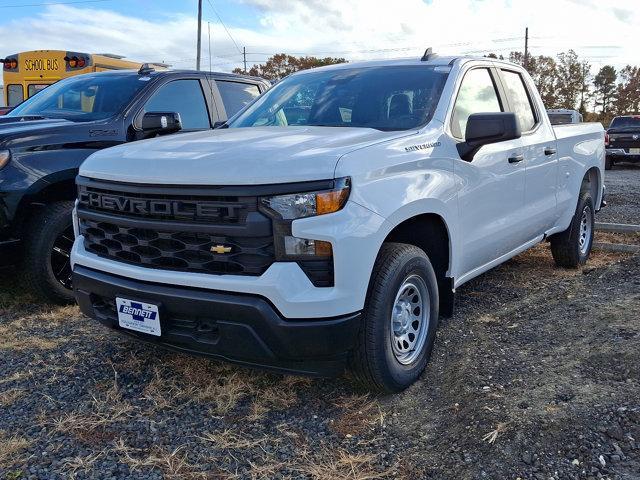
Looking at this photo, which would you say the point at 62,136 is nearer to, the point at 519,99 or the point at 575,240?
the point at 519,99

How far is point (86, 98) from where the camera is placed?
5.66 metres

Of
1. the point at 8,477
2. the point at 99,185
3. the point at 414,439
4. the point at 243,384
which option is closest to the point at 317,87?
the point at 99,185

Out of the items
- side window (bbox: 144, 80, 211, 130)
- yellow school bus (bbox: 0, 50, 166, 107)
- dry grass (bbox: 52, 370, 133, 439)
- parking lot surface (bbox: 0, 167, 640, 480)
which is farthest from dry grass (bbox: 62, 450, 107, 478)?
yellow school bus (bbox: 0, 50, 166, 107)

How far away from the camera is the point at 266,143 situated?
10.4 feet

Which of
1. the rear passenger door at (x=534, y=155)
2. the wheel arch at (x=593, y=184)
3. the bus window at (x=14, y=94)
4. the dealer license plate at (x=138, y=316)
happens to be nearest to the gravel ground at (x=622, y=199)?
the wheel arch at (x=593, y=184)

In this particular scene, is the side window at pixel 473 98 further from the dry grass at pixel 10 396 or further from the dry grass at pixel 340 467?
the dry grass at pixel 10 396

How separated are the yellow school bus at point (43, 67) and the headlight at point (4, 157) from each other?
7.28 m

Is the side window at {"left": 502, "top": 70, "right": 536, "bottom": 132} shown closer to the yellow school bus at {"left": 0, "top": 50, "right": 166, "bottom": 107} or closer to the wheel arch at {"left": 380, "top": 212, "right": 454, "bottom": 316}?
the wheel arch at {"left": 380, "top": 212, "right": 454, "bottom": 316}

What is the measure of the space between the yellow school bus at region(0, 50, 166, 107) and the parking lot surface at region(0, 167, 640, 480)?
7.96m

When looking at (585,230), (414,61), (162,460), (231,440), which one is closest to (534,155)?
(414,61)

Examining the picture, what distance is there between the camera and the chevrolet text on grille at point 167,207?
280 centimetres

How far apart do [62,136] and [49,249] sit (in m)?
0.88

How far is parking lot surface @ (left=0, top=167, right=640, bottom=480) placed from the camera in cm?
267

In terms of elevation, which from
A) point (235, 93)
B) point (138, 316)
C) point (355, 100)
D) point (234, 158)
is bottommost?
point (138, 316)
